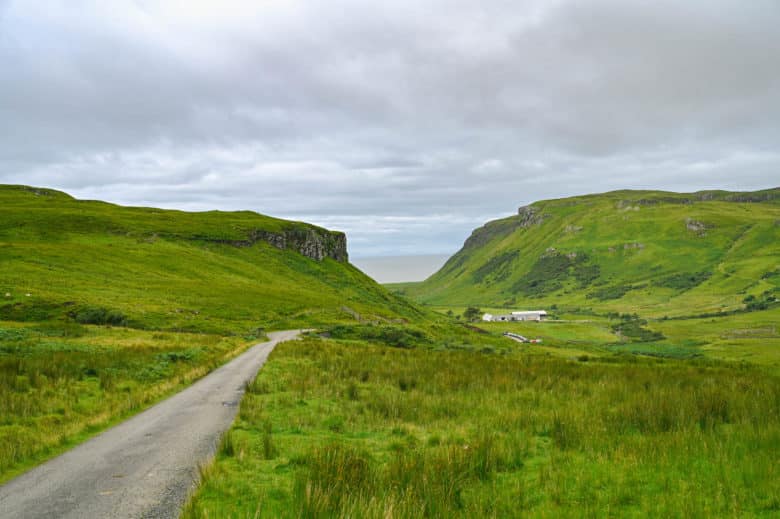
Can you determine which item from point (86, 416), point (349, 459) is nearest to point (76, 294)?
point (86, 416)

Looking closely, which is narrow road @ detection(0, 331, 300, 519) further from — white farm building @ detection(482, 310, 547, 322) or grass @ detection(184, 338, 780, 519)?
white farm building @ detection(482, 310, 547, 322)

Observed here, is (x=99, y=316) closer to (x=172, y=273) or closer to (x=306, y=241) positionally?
(x=172, y=273)

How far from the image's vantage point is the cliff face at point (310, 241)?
121m

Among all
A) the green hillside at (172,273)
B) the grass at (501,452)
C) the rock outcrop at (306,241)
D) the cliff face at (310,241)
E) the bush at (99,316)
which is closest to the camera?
the grass at (501,452)

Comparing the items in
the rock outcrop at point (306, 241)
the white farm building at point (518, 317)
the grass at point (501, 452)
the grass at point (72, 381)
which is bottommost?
the white farm building at point (518, 317)

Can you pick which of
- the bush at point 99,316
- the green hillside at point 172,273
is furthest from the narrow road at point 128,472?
the green hillside at point 172,273

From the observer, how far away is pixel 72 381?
732 inches

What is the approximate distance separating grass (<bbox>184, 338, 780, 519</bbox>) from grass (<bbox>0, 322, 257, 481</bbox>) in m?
4.32

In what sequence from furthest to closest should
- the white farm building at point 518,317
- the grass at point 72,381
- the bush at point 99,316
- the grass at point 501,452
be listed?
1. the white farm building at point 518,317
2. the bush at point 99,316
3. the grass at point 72,381
4. the grass at point 501,452

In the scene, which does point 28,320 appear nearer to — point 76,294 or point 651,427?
point 76,294

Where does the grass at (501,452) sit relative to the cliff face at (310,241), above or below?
below

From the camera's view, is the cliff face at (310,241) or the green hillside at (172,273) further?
the cliff face at (310,241)

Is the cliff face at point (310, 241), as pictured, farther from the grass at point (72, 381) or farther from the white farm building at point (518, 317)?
the grass at point (72, 381)

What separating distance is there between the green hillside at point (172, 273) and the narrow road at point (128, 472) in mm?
37465
